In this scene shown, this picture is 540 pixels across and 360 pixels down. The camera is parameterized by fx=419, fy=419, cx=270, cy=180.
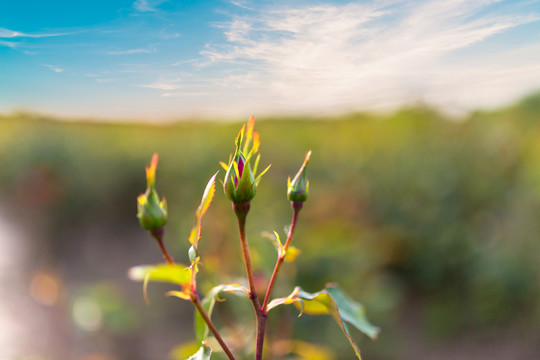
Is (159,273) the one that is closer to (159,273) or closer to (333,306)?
(159,273)

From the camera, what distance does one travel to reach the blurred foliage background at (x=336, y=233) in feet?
5.25

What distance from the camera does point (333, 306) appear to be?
0.32 metres

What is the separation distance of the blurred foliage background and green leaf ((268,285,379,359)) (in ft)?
2.29

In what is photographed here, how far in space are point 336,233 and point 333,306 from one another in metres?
0.97

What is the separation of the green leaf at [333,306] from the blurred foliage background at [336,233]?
27.5 inches

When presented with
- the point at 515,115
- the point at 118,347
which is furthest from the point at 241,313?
the point at 515,115

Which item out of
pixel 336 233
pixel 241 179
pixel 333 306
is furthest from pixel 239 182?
pixel 336 233

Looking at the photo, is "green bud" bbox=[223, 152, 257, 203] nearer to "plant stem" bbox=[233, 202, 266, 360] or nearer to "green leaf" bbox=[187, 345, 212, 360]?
"plant stem" bbox=[233, 202, 266, 360]

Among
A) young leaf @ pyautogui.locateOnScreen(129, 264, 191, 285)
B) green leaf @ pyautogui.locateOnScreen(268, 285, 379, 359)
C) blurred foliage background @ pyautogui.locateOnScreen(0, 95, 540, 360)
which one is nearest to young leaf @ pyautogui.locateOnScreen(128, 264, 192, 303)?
young leaf @ pyautogui.locateOnScreen(129, 264, 191, 285)

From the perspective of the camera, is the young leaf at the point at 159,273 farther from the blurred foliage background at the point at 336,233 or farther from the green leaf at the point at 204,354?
the blurred foliage background at the point at 336,233

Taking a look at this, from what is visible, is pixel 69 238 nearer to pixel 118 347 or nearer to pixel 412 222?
pixel 118 347

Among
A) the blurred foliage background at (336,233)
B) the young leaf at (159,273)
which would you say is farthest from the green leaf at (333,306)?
the blurred foliage background at (336,233)

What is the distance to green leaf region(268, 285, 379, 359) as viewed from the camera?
310 mm

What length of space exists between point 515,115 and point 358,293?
163 centimetres
